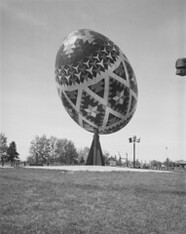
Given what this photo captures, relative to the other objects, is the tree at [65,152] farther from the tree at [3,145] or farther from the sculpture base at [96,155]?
the sculpture base at [96,155]

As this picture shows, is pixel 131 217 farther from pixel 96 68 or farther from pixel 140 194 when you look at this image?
pixel 96 68

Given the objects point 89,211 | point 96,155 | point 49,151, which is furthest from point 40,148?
point 89,211

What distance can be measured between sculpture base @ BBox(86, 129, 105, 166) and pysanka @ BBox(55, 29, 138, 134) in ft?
6.21

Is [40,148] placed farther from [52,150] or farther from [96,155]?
[96,155]

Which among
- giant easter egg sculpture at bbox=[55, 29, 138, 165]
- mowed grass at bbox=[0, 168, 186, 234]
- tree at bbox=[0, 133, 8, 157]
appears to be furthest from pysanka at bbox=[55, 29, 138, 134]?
tree at bbox=[0, 133, 8, 157]

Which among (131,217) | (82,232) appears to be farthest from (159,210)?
(82,232)

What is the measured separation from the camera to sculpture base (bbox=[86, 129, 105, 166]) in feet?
107

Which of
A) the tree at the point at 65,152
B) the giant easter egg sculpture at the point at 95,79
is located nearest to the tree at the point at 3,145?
the tree at the point at 65,152

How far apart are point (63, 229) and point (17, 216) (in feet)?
5.43

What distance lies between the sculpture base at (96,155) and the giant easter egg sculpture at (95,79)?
70.2 inches

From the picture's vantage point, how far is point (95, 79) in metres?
30.4

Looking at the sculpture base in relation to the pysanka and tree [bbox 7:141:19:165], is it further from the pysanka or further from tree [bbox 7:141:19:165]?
tree [bbox 7:141:19:165]

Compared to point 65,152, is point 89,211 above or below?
below

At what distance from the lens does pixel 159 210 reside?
8.66m
